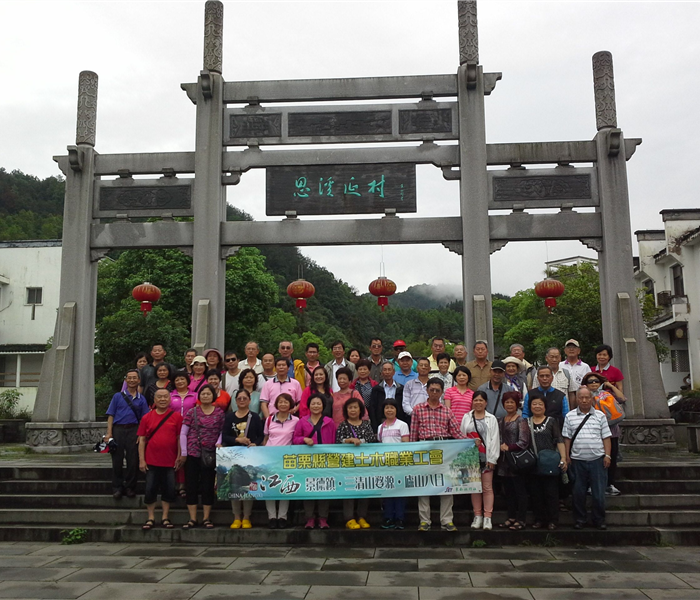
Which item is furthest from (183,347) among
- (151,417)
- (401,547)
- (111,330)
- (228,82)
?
(401,547)

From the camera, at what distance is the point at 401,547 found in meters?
6.29

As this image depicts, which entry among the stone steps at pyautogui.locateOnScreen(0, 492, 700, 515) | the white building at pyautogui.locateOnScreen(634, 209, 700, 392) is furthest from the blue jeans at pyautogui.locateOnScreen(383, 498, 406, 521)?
the white building at pyautogui.locateOnScreen(634, 209, 700, 392)

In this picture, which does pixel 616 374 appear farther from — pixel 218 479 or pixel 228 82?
pixel 228 82

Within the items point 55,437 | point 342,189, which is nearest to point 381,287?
point 342,189

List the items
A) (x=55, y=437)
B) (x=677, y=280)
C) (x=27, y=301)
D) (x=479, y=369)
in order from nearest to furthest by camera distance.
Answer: (x=479, y=369) < (x=55, y=437) < (x=677, y=280) < (x=27, y=301)

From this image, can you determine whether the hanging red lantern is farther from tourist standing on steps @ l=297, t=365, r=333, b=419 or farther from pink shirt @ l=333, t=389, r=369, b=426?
tourist standing on steps @ l=297, t=365, r=333, b=419

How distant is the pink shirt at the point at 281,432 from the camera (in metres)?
6.75

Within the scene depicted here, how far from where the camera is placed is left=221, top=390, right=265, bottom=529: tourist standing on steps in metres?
6.70

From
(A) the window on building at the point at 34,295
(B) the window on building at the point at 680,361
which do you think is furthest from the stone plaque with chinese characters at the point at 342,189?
(B) the window on building at the point at 680,361

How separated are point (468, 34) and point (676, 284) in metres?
19.5

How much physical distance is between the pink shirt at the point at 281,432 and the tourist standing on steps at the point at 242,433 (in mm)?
139

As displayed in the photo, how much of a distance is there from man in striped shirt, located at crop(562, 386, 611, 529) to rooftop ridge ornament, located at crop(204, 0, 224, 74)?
8.32 meters

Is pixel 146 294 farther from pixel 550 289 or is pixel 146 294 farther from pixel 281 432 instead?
pixel 550 289

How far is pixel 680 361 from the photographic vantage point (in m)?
27.6
